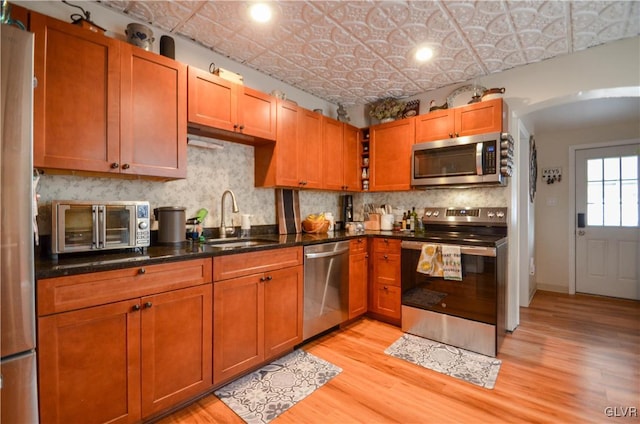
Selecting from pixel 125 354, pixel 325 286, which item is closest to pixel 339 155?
pixel 325 286

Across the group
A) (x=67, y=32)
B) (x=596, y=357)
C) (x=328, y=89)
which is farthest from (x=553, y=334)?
(x=67, y=32)

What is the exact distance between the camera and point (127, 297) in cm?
149

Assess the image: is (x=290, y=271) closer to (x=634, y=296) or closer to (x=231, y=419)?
(x=231, y=419)

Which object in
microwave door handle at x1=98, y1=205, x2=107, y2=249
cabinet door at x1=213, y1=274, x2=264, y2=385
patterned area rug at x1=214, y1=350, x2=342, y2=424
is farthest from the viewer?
cabinet door at x1=213, y1=274, x2=264, y2=385

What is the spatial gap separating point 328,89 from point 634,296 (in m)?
4.87

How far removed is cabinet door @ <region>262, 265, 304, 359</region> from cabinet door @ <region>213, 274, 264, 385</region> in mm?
59

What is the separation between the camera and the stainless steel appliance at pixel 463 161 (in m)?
2.74

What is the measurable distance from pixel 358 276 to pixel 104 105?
8.31ft

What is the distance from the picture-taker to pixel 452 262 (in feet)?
8.39

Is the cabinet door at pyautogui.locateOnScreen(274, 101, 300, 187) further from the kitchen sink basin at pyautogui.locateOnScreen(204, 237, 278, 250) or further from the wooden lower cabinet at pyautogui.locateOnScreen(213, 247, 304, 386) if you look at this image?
the wooden lower cabinet at pyautogui.locateOnScreen(213, 247, 304, 386)

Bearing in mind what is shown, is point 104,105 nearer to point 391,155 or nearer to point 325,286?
point 325,286

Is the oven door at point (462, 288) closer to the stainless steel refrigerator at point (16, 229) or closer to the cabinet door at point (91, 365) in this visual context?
the cabinet door at point (91, 365)

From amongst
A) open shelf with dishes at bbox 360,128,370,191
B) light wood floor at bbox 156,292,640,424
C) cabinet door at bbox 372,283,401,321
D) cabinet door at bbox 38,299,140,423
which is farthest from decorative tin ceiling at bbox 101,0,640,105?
light wood floor at bbox 156,292,640,424

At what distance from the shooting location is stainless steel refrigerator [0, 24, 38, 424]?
1.10 meters
